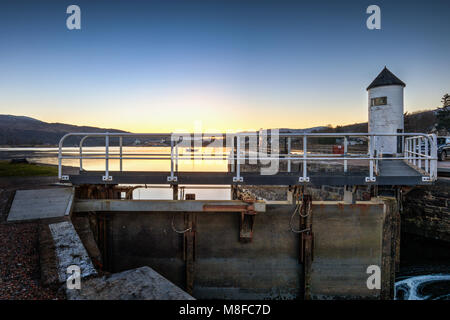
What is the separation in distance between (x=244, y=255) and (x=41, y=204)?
4.96 metres

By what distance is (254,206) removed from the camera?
19.7 ft

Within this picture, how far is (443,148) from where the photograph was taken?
54.1 feet

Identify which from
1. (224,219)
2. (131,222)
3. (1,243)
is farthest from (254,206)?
(1,243)

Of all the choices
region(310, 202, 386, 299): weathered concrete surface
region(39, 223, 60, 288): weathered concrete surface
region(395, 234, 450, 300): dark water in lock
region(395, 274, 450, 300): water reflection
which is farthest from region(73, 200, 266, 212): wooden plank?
region(395, 234, 450, 300): dark water in lock

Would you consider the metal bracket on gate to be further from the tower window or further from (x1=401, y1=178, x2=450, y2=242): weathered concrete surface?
the tower window

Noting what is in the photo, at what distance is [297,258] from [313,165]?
1029cm

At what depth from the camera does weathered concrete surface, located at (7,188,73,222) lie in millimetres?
5406

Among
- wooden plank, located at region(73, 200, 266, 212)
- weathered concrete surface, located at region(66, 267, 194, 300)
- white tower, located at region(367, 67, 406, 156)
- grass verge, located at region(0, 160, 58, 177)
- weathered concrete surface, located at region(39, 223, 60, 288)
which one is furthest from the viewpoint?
Result: white tower, located at region(367, 67, 406, 156)

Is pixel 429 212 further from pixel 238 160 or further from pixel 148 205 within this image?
pixel 148 205

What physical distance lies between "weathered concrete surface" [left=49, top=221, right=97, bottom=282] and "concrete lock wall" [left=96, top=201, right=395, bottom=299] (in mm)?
1607

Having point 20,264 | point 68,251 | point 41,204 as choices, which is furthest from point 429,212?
point 41,204

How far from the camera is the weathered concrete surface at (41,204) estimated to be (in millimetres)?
5406
